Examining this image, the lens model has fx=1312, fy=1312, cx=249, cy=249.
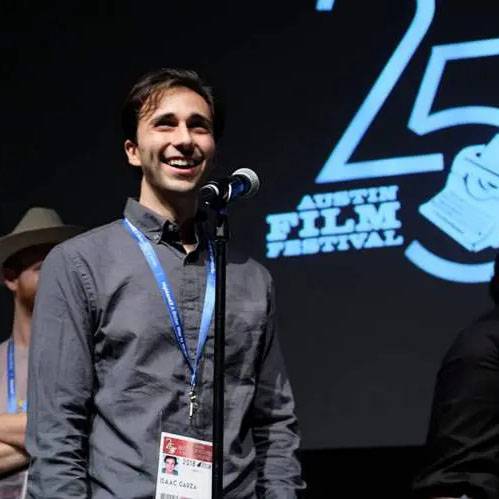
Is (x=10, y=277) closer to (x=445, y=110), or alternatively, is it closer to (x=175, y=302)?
(x=175, y=302)

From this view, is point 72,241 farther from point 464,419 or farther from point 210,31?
point 210,31

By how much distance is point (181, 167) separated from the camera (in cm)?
289

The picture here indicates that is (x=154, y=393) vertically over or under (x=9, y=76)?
under

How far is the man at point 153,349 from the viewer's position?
8.67 feet

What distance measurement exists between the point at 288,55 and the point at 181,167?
5.88 feet

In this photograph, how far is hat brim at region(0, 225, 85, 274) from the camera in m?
3.82

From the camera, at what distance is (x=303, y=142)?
447cm

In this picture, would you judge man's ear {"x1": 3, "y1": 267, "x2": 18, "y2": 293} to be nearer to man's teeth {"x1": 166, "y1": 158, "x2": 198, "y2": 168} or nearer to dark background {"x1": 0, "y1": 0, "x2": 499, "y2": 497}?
dark background {"x1": 0, "y1": 0, "x2": 499, "y2": 497}

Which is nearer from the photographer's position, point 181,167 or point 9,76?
point 181,167

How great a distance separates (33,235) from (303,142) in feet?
3.52

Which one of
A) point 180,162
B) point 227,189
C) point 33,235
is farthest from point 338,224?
point 227,189

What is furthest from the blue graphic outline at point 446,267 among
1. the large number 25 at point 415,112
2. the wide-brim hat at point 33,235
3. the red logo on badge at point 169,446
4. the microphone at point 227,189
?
the red logo on badge at point 169,446

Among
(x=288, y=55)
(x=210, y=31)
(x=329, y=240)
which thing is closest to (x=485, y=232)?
(x=329, y=240)

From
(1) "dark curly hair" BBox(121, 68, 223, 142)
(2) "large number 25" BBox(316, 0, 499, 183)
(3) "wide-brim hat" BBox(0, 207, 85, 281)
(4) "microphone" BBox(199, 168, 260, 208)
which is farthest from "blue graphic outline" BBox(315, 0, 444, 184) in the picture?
(4) "microphone" BBox(199, 168, 260, 208)
